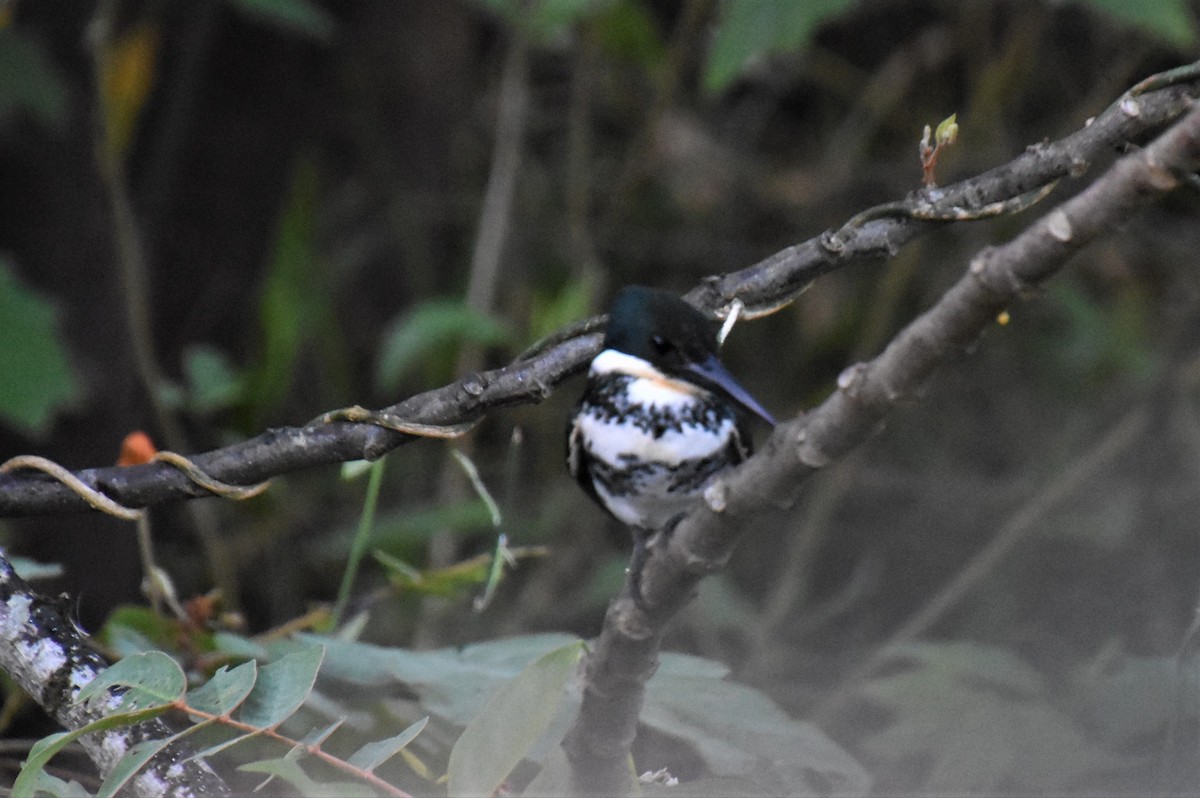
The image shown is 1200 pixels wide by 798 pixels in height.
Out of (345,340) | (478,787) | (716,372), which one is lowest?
(478,787)

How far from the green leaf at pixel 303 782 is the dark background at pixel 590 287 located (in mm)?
1713

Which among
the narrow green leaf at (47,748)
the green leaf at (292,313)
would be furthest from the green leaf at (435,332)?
the narrow green leaf at (47,748)

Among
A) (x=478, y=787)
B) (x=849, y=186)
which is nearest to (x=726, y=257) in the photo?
(x=849, y=186)

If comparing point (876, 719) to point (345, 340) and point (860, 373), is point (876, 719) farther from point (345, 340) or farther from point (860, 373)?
→ point (860, 373)

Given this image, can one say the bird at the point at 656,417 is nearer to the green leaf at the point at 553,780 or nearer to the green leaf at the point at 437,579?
the green leaf at the point at 553,780

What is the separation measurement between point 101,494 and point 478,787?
0.46m

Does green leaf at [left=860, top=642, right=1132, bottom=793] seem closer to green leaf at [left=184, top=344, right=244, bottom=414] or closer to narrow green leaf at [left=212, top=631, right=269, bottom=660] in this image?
narrow green leaf at [left=212, top=631, right=269, bottom=660]

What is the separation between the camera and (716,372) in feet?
3.64

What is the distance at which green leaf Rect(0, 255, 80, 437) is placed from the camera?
2.08 meters

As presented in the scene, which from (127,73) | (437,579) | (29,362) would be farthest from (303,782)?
(127,73)

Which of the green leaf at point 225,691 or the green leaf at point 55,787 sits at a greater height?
the green leaf at point 225,691

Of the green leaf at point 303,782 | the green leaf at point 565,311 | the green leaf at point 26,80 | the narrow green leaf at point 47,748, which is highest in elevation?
the green leaf at point 26,80

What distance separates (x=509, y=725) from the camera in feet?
2.54

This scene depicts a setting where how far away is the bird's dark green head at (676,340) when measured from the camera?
1.11 m
